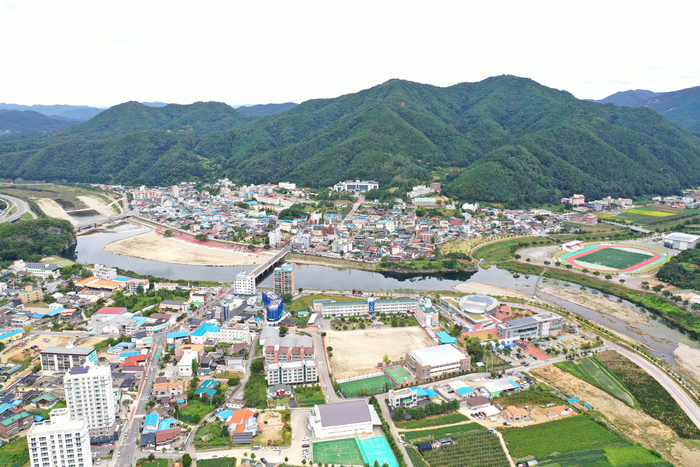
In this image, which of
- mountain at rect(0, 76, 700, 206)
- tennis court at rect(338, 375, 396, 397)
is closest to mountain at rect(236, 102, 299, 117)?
mountain at rect(0, 76, 700, 206)

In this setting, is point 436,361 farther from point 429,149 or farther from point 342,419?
point 429,149

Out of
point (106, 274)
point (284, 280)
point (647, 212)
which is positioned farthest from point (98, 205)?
point (647, 212)

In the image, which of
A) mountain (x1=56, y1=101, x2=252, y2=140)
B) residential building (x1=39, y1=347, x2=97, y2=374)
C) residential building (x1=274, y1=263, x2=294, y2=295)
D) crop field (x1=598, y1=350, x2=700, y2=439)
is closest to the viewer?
crop field (x1=598, y1=350, x2=700, y2=439)

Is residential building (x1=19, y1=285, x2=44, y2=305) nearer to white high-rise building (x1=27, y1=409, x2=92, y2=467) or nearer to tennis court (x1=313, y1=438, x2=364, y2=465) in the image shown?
white high-rise building (x1=27, y1=409, x2=92, y2=467)

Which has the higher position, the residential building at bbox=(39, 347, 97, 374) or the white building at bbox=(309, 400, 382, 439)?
the residential building at bbox=(39, 347, 97, 374)

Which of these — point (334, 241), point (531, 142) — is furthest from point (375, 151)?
point (334, 241)
